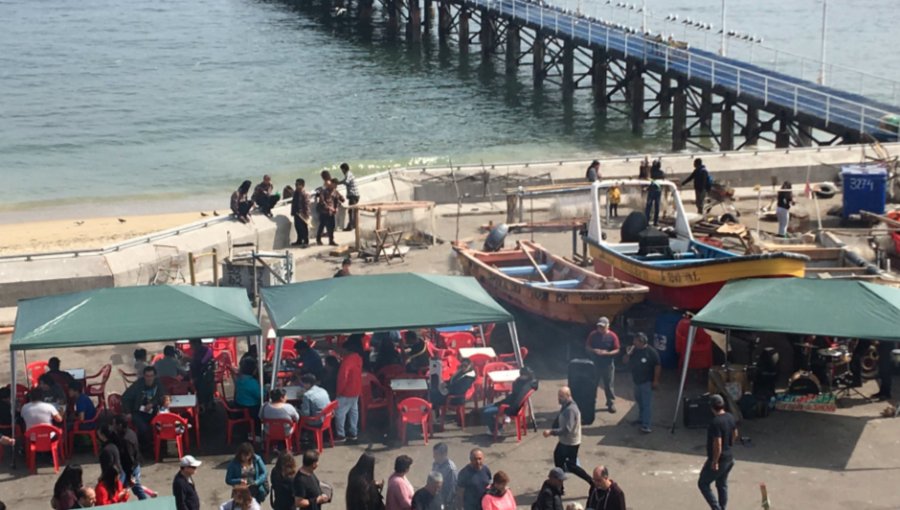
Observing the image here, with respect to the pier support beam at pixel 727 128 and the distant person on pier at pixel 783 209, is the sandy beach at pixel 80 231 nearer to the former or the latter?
the distant person on pier at pixel 783 209

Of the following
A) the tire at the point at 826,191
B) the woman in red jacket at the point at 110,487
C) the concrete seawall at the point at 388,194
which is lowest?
the tire at the point at 826,191

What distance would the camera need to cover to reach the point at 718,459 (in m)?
12.1

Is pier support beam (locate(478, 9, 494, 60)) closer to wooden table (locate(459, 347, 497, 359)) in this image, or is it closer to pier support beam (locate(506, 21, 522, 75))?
pier support beam (locate(506, 21, 522, 75))

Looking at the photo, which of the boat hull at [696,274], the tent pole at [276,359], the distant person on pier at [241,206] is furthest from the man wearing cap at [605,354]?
the distant person on pier at [241,206]

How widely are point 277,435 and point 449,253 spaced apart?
30.8 feet

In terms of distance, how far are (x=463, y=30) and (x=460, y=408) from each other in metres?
49.2

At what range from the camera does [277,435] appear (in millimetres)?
13656

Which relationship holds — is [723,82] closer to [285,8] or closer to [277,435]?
[277,435]

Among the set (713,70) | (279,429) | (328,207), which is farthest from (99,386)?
(713,70)

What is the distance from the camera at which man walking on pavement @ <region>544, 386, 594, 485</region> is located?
493 inches

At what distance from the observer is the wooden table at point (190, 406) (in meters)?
14.1

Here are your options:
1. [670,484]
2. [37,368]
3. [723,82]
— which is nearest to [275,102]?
[723,82]

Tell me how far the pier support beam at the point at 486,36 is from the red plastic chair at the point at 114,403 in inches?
1837

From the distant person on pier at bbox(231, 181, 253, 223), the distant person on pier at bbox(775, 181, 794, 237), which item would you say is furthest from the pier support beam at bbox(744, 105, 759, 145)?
the distant person on pier at bbox(231, 181, 253, 223)
